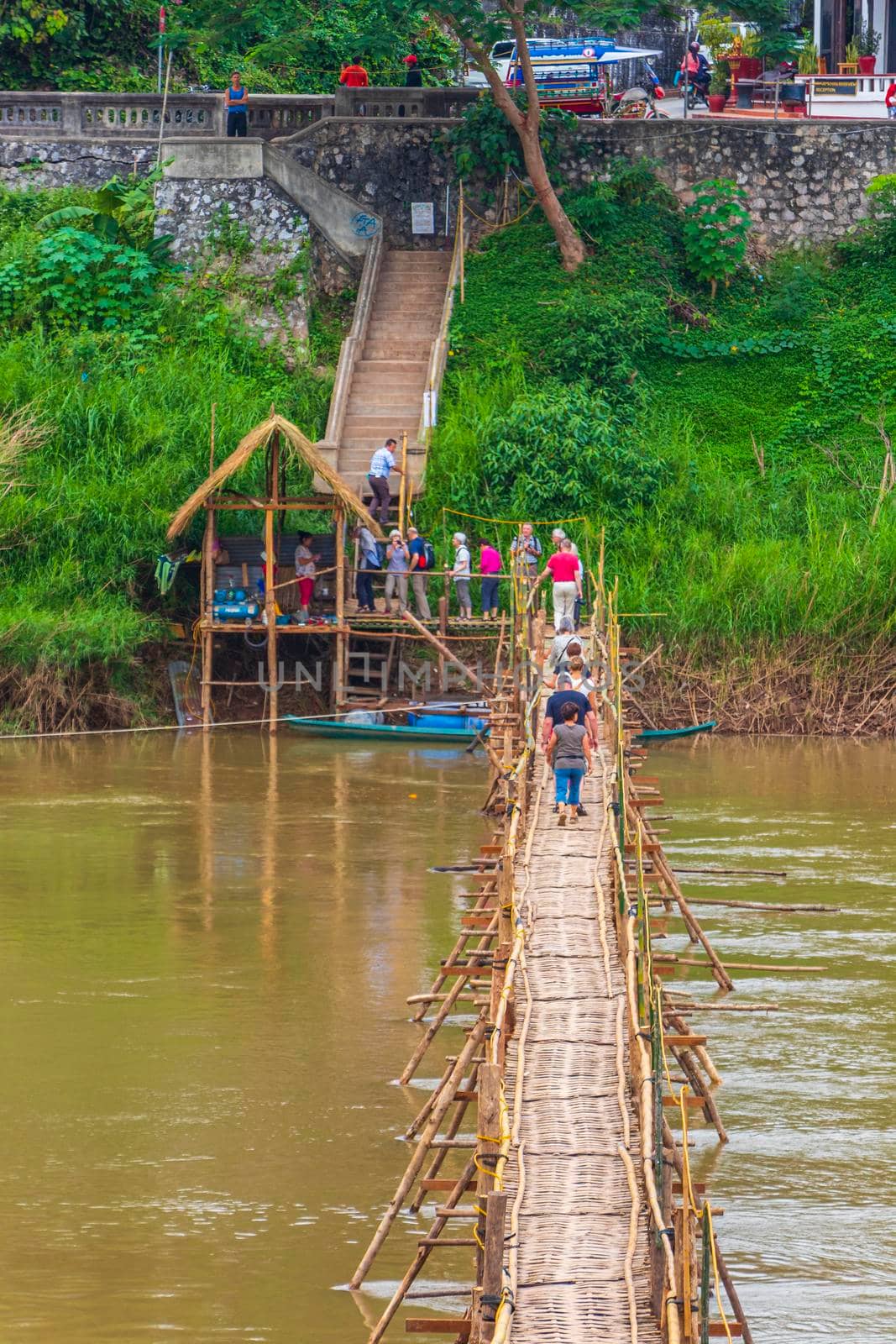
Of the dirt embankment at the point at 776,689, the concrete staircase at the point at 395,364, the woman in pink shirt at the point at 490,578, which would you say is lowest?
the dirt embankment at the point at 776,689

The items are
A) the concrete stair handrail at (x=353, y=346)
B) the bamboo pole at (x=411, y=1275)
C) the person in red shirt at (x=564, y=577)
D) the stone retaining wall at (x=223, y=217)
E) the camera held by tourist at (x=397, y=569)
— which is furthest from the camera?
the stone retaining wall at (x=223, y=217)

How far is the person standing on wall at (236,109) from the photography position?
107 feet

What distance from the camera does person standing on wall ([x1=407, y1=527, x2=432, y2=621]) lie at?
2683 cm

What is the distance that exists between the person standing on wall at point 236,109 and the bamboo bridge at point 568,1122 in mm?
19272

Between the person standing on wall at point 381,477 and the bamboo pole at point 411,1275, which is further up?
the person standing on wall at point 381,477

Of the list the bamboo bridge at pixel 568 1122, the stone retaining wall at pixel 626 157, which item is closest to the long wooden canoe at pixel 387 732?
the bamboo bridge at pixel 568 1122

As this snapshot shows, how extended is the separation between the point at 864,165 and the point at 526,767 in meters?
18.8

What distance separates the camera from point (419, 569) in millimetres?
26969

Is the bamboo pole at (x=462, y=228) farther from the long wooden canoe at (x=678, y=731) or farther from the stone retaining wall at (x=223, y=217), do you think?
the long wooden canoe at (x=678, y=731)

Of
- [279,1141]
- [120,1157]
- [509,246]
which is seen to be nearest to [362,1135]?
[279,1141]

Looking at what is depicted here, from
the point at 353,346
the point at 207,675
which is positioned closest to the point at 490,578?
the point at 207,675

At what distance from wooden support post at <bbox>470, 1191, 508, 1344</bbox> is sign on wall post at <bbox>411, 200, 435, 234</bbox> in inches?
1036

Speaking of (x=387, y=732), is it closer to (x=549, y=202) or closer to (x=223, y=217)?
(x=549, y=202)

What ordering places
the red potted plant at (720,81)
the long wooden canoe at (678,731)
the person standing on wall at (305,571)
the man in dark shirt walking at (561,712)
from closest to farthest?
1. the man in dark shirt walking at (561,712)
2. the long wooden canoe at (678,731)
3. the person standing on wall at (305,571)
4. the red potted plant at (720,81)
